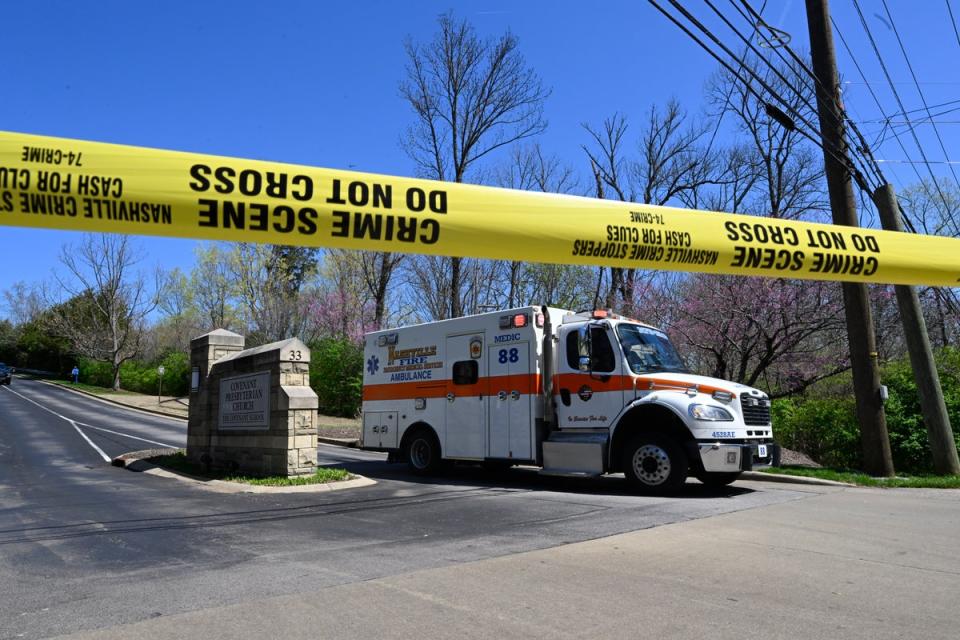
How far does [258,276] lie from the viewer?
44.7 m

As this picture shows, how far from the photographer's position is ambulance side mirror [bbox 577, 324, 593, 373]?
1123cm

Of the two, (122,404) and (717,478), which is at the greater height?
(717,478)

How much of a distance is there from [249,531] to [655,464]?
5.89 m

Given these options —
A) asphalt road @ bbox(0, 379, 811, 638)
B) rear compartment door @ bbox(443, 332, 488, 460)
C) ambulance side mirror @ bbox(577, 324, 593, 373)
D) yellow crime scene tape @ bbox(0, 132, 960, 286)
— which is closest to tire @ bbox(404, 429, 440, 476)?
rear compartment door @ bbox(443, 332, 488, 460)

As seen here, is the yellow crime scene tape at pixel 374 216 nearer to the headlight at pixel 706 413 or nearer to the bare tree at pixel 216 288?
the headlight at pixel 706 413

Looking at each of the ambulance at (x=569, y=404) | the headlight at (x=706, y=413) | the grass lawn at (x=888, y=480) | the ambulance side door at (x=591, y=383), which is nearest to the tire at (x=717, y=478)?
the ambulance at (x=569, y=404)

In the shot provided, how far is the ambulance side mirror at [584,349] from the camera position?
1123cm

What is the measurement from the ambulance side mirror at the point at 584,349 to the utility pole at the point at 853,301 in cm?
499

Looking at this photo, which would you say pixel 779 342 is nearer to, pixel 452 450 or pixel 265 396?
A: pixel 452 450

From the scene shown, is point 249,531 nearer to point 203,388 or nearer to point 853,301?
point 203,388

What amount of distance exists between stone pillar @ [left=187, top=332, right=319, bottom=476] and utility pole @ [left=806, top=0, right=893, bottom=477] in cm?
978

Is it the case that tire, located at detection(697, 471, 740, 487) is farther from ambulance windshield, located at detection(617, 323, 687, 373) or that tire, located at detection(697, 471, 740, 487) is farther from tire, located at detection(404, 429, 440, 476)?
tire, located at detection(404, 429, 440, 476)

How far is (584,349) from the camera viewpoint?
11453 mm

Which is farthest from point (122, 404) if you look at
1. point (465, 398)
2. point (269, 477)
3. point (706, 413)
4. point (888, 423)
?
point (888, 423)
